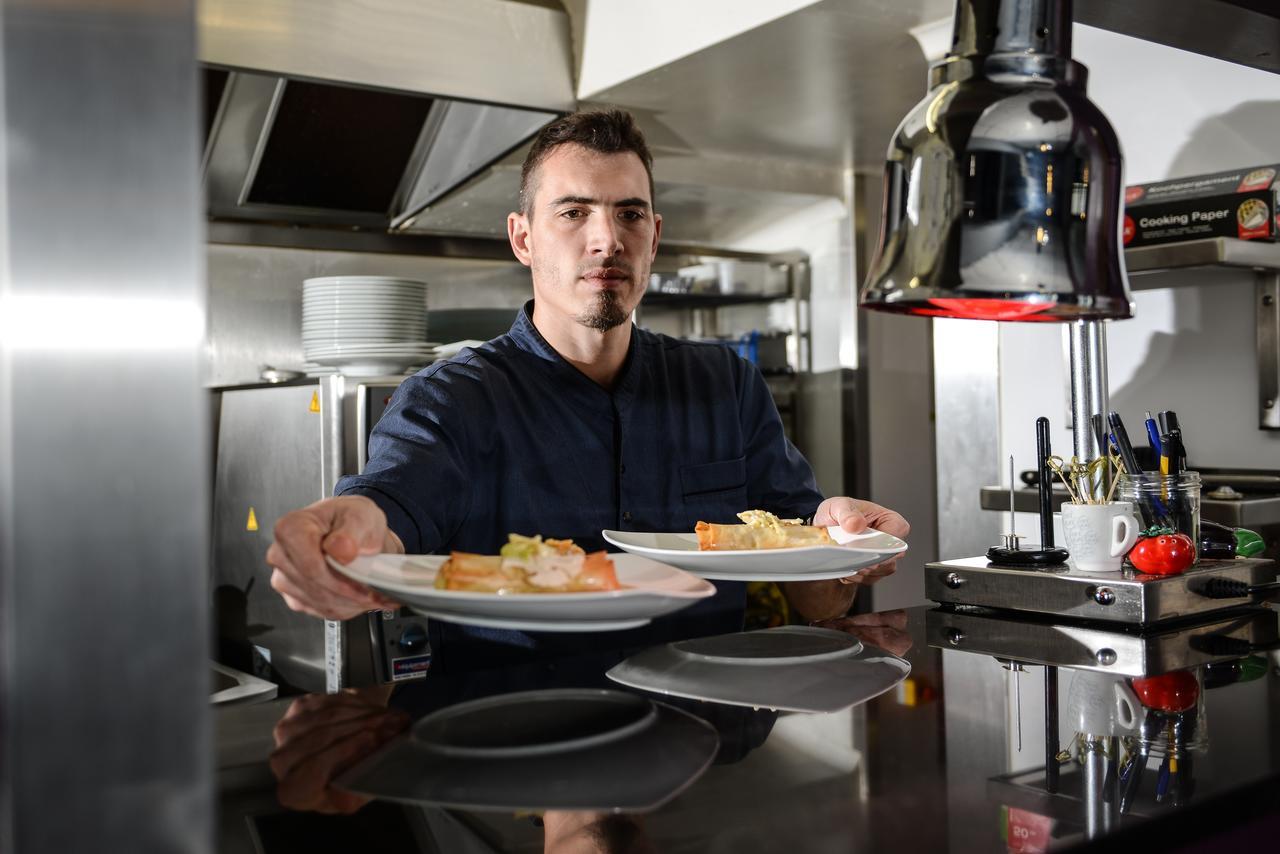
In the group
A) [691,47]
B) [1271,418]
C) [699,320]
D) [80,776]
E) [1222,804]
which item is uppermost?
[691,47]

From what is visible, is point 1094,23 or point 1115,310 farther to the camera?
point 1094,23

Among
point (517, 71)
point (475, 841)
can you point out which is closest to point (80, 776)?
point (475, 841)

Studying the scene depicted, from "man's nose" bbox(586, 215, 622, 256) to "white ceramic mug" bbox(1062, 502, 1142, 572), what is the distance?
931 mm

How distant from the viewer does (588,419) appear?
2.10m

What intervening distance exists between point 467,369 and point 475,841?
1.35 metres

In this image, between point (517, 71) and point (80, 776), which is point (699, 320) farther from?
point (80, 776)

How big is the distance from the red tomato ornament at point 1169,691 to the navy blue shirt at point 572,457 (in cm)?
80

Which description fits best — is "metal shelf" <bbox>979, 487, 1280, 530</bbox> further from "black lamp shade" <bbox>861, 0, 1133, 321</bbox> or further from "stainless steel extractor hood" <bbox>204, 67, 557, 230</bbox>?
"stainless steel extractor hood" <bbox>204, 67, 557, 230</bbox>

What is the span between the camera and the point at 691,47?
3020 mm

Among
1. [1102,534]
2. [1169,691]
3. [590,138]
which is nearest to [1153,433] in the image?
[1102,534]

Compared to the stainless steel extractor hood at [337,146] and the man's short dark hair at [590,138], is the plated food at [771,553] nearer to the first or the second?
the man's short dark hair at [590,138]

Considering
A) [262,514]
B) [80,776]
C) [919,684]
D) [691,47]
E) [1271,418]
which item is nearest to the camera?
[80,776]

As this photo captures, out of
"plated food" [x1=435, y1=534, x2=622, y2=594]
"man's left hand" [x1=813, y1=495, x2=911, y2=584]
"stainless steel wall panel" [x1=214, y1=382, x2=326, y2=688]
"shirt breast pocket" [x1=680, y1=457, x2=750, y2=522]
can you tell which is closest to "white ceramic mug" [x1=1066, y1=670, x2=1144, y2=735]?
"man's left hand" [x1=813, y1=495, x2=911, y2=584]

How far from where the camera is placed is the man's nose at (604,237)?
2074mm
